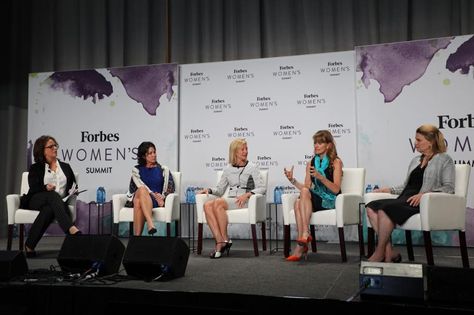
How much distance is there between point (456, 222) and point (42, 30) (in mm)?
5989

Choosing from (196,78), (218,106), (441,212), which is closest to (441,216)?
(441,212)

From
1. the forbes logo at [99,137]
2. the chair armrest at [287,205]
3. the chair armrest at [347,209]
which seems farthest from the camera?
the forbes logo at [99,137]

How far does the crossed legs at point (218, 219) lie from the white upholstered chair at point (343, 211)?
53cm

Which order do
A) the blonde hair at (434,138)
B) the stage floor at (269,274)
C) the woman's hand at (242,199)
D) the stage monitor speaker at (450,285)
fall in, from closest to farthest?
the stage monitor speaker at (450,285) < the stage floor at (269,274) < the blonde hair at (434,138) < the woman's hand at (242,199)

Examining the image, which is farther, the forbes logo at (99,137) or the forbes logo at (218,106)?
the forbes logo at (99,137)

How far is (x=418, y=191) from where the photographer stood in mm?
3740

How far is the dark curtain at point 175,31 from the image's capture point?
5.75 m

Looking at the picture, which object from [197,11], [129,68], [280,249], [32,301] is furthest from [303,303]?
[197,11]

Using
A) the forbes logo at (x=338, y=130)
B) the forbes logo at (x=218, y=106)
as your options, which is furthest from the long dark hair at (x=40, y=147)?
the forbes logo at (x=338, y=130)

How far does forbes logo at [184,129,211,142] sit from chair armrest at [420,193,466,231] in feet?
9.29

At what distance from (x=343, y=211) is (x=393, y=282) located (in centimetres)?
169

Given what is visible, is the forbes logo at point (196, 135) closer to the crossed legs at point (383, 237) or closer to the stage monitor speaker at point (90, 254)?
the crossed legs at point (383, 237)

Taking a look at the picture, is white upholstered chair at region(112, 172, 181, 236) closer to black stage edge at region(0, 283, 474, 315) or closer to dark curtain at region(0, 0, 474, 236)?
black stage edge at region(0, 283, 474, 315)

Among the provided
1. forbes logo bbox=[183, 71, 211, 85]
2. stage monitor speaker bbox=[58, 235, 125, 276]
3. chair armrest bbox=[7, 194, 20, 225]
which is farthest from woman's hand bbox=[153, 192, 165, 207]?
forbes logo bbox=[183, 71, 211, 85]
